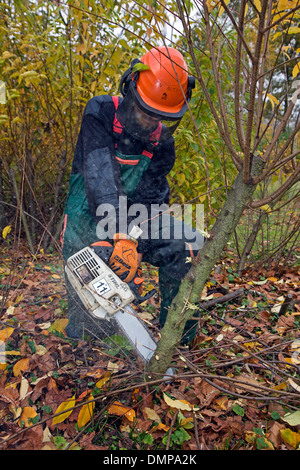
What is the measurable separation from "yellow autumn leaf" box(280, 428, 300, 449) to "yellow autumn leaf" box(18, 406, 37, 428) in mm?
1246

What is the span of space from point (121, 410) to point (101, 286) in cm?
67

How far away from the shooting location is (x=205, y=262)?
1386 mm

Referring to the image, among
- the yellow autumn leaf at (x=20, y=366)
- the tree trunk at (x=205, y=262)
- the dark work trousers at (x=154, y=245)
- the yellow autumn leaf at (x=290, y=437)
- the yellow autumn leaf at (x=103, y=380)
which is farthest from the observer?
the dark work trousers at (x=154, y=245)

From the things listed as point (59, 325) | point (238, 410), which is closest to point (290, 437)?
point (238, 410)

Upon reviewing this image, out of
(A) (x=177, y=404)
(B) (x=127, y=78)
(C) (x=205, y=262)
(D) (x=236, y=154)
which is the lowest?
(A) (x=177, y=404)

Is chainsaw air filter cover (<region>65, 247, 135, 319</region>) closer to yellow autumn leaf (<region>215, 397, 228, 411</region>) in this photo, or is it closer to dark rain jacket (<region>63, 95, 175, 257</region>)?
dark rain jacket (<region>63, 95, 175, 257</region>)

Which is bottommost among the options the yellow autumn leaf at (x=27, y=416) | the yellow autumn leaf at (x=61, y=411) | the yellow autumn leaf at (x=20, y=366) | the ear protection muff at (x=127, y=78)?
the yellow autumn leaf at (x=27, y=416)

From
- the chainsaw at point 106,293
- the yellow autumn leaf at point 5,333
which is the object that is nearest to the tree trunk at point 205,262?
the chainsaw at point 106,293

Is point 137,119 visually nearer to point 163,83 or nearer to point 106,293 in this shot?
point 163,83

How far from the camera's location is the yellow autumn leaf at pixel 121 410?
5.19ft

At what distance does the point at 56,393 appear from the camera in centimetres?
176

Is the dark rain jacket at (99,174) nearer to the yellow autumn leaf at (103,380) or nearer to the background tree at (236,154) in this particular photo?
the background tree at (236,154)

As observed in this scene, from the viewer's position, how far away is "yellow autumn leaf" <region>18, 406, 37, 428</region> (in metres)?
1.58

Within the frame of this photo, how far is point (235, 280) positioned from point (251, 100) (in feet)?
8.21
